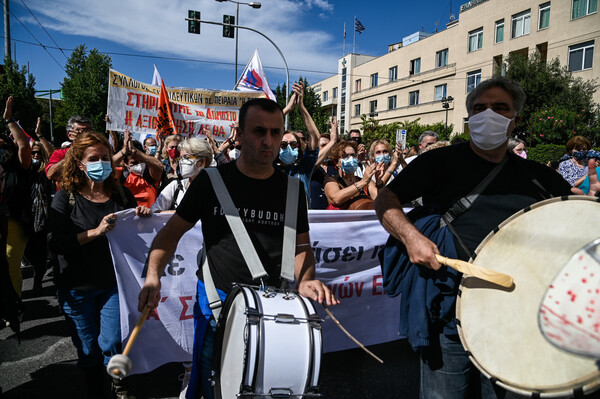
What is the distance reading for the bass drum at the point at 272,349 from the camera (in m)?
1.60

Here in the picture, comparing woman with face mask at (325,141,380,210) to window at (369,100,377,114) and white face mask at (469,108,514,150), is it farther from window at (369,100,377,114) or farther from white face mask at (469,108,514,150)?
window at (369,100,377,114)

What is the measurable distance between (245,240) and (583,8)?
31.5 metres

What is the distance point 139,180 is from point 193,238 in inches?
64.6

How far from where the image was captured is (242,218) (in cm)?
212

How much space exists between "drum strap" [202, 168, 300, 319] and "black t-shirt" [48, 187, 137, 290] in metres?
1.15

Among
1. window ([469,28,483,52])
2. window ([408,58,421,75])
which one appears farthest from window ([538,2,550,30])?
window ([408,58,421,75])

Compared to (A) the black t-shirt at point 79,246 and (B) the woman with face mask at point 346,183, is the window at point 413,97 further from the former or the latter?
(A) the black t-shirt at point 79,246

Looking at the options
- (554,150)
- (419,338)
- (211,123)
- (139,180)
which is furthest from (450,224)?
(554,150)

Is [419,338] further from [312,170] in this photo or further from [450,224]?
[312,170]

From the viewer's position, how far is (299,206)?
7.48ft

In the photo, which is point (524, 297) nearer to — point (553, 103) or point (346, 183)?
point (346, 183)

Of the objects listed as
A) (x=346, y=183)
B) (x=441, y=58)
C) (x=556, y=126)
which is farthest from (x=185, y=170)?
(x=441, y=58)

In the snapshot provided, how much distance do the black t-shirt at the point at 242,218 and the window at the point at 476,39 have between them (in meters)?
36.0

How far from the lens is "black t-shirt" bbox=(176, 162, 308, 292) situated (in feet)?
6.98
